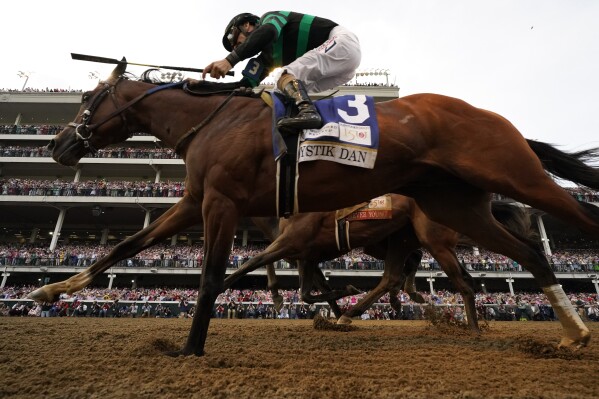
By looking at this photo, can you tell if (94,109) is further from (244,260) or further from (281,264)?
(281,264)

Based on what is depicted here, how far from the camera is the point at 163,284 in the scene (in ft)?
108

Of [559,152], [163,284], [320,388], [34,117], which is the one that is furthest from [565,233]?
[34,117]

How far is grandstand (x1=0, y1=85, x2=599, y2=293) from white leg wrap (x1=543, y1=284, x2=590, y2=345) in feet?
76.1

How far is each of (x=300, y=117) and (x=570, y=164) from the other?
288 centimetres

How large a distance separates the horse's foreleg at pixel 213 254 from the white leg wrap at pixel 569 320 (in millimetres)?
3129

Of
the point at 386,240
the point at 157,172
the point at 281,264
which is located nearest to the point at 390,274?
the point at 386,240

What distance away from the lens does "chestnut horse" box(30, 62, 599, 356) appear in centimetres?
336

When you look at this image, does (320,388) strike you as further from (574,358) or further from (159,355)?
(574,358)

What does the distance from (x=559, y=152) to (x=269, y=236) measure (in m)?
5.91

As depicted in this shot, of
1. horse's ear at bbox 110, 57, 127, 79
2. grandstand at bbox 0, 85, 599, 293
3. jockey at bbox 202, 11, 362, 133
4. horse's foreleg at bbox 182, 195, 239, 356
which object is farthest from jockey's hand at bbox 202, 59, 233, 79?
grandstand at bbox 0, 85, 599, 293

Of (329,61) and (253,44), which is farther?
(329,61)

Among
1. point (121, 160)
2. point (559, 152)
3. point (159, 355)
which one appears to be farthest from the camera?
point (121, 160)

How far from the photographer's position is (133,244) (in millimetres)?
4258

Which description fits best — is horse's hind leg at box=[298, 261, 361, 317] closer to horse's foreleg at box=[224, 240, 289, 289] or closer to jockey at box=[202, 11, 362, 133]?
horse's foreleg at box=[224, 240, 289, 289]
